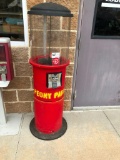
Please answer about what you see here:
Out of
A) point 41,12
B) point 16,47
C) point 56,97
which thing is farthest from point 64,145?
point 41,12

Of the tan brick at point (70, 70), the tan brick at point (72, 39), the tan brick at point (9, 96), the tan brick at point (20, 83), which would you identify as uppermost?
the tan brick at point (72, 39)

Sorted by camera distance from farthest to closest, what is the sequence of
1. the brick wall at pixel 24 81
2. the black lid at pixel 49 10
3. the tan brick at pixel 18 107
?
the tan brick at pixel 18 107
the brick wall at pixel 24 81
the black lid at pixel 49 10

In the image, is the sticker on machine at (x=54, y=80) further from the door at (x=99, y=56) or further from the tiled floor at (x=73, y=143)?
the tiled floor at (x=73, y=143)

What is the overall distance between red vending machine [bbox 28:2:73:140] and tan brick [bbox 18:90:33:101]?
456 mm

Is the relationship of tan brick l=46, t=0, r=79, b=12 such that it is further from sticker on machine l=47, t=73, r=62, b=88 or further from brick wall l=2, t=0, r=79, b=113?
sticker on machine l=47, t=73, r=62, b=88

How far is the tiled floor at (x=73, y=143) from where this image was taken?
1.93 meters

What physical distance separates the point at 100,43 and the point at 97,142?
1.42 m

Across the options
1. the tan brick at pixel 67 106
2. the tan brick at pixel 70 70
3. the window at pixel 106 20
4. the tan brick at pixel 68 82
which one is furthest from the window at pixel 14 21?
the tan brick at pixel 67 106

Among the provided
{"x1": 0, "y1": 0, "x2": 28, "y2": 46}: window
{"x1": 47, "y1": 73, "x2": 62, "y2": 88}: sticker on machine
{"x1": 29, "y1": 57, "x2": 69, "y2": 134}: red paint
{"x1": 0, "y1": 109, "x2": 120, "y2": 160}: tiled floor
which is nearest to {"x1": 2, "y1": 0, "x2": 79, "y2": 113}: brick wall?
{"x1": 0, "y1": 0, "x2": 28, "y2": 46}: window

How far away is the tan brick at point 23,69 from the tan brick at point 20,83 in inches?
3.2

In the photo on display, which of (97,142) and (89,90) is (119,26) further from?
(97,142)

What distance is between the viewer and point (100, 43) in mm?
2312

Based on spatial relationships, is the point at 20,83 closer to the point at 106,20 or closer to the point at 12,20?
the point at 12,20

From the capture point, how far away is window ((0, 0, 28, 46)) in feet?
6.57
